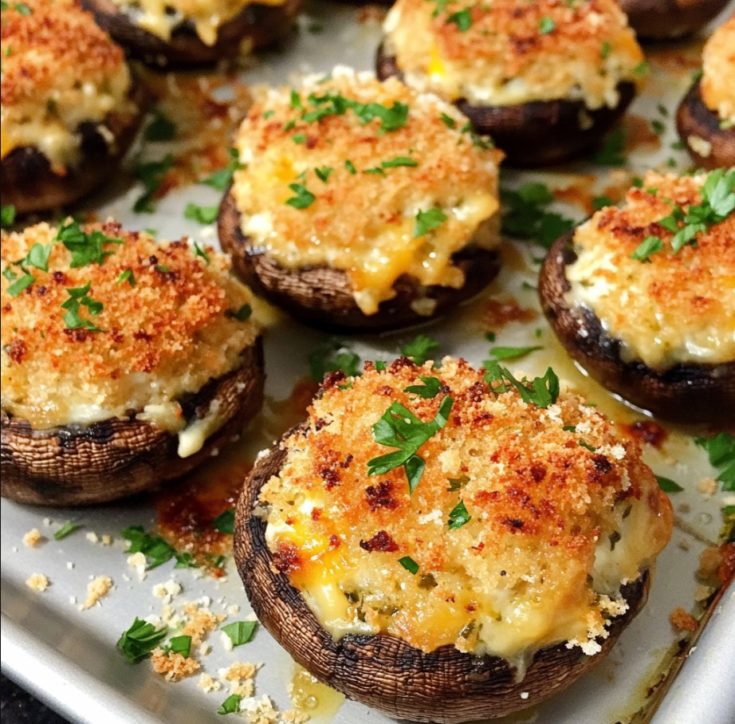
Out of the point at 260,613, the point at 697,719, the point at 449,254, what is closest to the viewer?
the point at 697,719

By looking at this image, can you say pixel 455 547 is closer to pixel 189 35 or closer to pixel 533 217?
pixel 533 217

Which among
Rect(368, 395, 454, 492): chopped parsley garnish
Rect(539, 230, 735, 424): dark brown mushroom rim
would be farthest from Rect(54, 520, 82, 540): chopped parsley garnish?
Rect(539, 230, 735, 424): dark brown mushroom rim

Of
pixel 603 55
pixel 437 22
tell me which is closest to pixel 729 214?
pixel 603 55

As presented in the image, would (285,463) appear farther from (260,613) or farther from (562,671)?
(562,671)

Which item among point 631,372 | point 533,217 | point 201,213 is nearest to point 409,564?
point 631,372

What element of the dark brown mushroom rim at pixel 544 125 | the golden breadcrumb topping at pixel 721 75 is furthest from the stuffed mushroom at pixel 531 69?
the golden breadcrumb topping at pixel 721 75

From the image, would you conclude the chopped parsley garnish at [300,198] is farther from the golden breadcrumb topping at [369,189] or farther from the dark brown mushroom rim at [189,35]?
the dark brown mushroom rim at [189,35]

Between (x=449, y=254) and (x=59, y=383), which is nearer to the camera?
(x=59, y=383)
